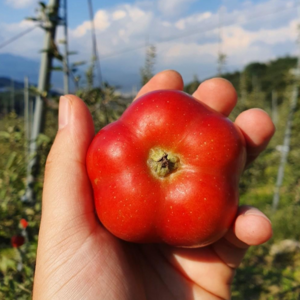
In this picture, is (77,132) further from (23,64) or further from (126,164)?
(23,64)

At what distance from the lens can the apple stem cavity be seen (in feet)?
3.99

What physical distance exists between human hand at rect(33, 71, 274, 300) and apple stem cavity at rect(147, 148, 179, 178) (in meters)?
0.31

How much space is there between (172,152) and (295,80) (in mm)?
3914

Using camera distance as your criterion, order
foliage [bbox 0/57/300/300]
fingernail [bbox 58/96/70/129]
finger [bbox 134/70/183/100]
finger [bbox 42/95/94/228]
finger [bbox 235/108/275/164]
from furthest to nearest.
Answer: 1. finger [bbox 134/70/183/100]
2. foliage [bbox 0/57/300/300]
3. finger [bbox 235/108/275/164]
4. fingernail [bbox 58/96/70/129]
5. finger [bbox 42/95/94/228]

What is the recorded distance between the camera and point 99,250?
53.1 inches

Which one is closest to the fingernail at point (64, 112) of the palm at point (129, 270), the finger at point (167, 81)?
the palm at point (129, 270)

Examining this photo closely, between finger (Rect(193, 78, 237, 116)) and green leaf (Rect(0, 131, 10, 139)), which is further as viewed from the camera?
green leaf (Rect(0, 131, 10, 139))

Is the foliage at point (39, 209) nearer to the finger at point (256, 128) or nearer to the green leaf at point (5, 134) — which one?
the green leaf at point (5, 134)

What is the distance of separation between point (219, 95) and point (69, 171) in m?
0.89

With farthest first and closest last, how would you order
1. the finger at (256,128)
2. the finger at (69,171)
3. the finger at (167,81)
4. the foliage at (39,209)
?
the finger at (167,81) < the foliage at (39,209) < the finger at (256,128) < the finger at (69,171)

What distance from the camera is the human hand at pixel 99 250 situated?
1271 millimetres

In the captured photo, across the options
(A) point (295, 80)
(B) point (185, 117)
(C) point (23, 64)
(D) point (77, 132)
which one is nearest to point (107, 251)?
(D) point (77, 132)

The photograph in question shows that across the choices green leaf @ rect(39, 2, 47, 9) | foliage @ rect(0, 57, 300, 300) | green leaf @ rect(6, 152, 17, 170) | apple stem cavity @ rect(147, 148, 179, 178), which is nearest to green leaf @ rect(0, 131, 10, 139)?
foliage @ rect(0, 57, 300, 300)

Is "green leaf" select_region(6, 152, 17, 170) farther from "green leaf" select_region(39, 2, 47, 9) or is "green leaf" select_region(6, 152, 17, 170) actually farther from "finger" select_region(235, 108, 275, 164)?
"finger" select_region(235, 108, 275, 164)
